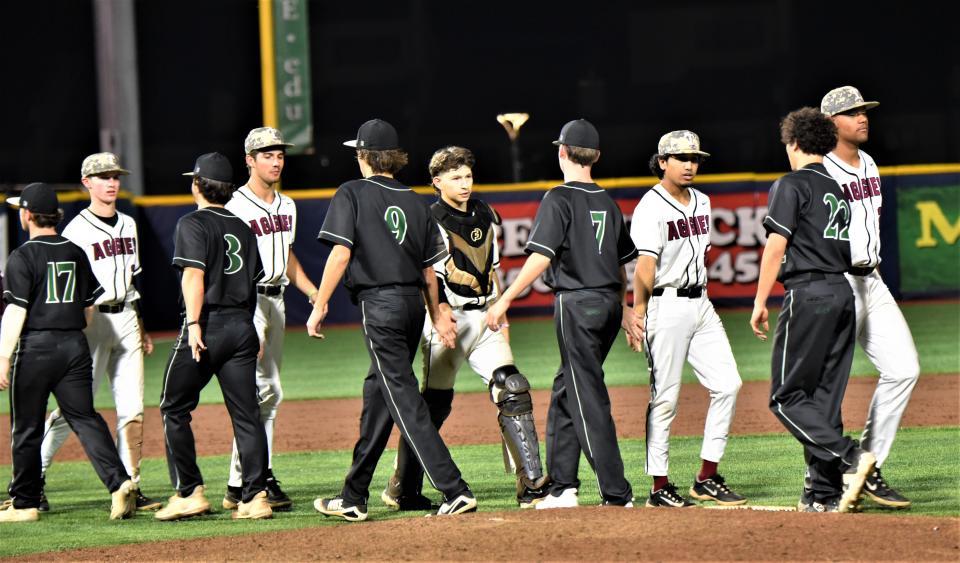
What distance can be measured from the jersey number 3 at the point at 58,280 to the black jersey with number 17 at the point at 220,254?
2.48 ft

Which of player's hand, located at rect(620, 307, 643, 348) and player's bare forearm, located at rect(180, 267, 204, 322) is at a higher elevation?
player's bare forearm, located at rect(180, 267, 204, 322)

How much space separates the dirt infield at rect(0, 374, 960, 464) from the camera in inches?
405

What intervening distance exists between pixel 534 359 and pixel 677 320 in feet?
27.8

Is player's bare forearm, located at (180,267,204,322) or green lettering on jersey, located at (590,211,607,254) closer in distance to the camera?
green lettering on jersey, located at (590,211,607,254)

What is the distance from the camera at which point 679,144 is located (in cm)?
709

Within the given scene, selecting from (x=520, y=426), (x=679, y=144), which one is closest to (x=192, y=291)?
(x=520, y=426)

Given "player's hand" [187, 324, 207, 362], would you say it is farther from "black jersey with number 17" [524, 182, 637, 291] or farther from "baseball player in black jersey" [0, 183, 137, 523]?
"black jersey with number 17" [524, 182, 637, 291]

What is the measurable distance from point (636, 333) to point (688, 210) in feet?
2.80

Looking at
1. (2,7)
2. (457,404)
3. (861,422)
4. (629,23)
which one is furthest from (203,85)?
(861,422)

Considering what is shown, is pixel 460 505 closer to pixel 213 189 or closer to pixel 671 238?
pixel 671 238

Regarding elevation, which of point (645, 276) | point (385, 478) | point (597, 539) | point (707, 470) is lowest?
point (385, 478)

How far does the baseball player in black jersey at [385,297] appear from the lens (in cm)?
667

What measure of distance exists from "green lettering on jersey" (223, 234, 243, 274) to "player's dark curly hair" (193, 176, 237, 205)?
0.26 metres

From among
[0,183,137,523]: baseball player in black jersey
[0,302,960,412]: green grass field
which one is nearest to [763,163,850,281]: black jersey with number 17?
[0,183,137,523]: baseball player in black jersey
